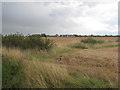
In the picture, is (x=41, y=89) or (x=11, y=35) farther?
(x=11, y=35)

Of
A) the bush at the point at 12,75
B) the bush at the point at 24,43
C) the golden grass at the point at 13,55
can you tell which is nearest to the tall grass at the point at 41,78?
the bush at the point at 12,75

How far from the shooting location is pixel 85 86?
16.0 feet

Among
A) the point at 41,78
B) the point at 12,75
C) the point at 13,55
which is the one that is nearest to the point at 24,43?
the point at 13,55

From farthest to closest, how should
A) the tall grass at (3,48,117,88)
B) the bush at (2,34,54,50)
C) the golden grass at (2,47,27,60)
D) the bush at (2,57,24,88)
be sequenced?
the bush at (2,34,54,50), the golden grass at (2,47,27,60), the bush at (2,57,24,88), the tall grass at (3,48,117,88)

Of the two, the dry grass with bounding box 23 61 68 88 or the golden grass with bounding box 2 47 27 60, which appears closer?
the dry grass with bounding box 23 61 68 88

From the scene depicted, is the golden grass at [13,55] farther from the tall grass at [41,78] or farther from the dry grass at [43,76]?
the dry grass at [43,76]

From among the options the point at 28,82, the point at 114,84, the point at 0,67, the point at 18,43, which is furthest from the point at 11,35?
the point at 114,84

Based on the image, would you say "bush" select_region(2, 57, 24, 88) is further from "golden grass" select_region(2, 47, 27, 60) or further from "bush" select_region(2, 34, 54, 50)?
"bush" select_region(2, 34, 54, 50)

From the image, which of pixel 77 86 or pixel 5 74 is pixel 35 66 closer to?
pixel 5 74

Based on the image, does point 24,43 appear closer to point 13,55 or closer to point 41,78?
point 13,55

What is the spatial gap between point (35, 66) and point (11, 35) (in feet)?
30.8

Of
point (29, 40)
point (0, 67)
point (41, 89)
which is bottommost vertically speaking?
point (41, 89)

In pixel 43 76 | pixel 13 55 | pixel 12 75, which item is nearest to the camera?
pixel 43 76

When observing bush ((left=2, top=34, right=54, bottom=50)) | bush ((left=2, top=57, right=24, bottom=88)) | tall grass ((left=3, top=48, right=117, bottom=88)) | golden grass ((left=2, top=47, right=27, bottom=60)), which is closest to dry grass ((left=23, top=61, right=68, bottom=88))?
tall grass ((left=3, top=48, right=117, bottom=88))
